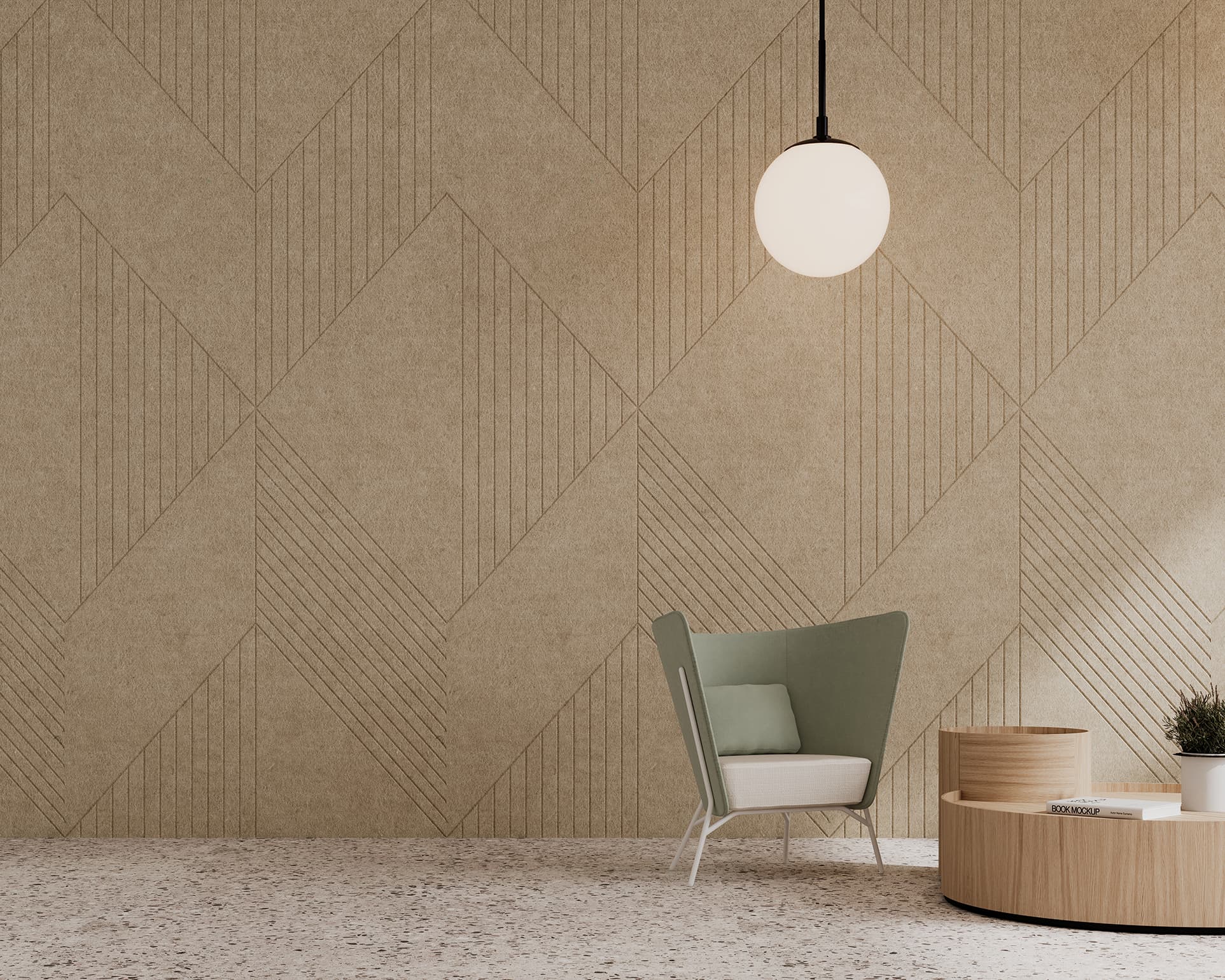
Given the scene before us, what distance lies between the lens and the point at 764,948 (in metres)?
2.91

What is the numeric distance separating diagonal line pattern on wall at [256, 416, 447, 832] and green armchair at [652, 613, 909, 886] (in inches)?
41.7

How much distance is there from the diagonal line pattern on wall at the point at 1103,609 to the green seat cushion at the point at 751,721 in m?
1.13

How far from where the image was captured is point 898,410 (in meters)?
4.63

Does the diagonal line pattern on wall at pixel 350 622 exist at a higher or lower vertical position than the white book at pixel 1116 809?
higher

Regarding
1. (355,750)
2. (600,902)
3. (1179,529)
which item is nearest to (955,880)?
(600,902)

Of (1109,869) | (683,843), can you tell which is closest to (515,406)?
(683,843)

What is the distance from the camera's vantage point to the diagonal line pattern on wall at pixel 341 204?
4625 mm

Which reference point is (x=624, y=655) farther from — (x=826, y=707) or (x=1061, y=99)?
(x=1061, y=99)

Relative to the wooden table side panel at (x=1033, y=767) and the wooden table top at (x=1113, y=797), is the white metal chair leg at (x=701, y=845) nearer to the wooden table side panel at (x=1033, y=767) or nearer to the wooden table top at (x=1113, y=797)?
the wooden table top at (x=1113, y=797)

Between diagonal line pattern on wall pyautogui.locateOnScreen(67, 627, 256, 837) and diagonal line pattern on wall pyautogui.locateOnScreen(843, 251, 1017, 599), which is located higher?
diagonal line pattern on wall pyautogui.locateOnScreen(843, 251, 1017, 599)

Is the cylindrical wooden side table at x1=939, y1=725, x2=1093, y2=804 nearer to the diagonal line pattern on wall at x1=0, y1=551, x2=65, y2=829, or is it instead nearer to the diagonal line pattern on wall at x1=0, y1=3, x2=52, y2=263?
the diagonal line pattern on wall at x1=0, y1=551, x2=65, y2=829

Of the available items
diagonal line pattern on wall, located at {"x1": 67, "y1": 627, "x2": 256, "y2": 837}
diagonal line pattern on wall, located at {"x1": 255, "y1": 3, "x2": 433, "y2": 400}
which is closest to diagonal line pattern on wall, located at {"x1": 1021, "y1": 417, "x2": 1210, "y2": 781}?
diagonal line pattern on wall, located at {"x1": 255, "y1": 3, "x2": 433, "y2": 400}

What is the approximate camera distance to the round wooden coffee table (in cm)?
295

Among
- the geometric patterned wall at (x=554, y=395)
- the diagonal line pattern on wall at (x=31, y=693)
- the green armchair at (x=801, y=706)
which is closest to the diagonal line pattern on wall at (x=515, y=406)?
the geometric patterned wall at (x=554, y=395)
